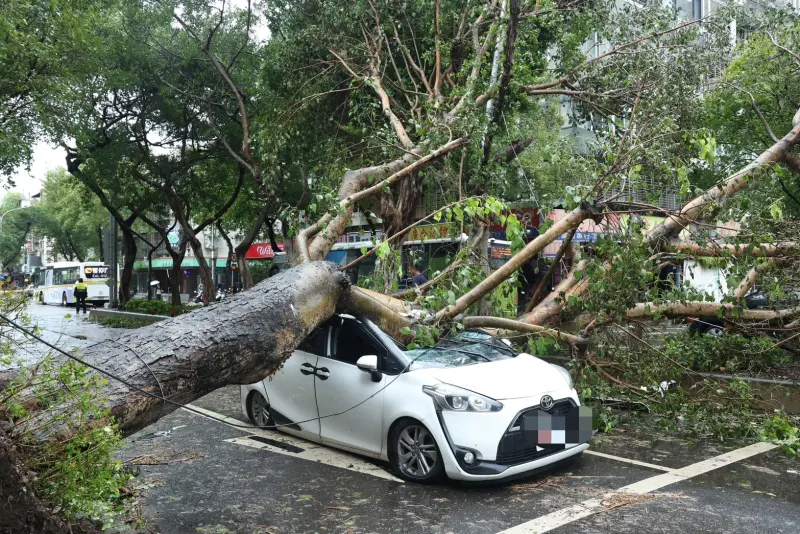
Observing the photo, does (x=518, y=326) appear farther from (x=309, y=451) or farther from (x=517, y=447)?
(x=309, y=451)

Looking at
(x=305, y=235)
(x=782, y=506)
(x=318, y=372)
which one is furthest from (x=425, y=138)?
(x=782, y=506)

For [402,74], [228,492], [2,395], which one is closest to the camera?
[2,395]

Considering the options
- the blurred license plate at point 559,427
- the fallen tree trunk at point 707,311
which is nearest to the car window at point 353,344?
the blurred license plate at point 559,427

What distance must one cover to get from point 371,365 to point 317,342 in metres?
0.94

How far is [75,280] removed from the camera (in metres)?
42.5

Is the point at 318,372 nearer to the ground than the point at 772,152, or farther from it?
nearer to the ground

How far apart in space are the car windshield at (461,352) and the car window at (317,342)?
94 centimetres

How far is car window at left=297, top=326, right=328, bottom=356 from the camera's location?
21.0 feet

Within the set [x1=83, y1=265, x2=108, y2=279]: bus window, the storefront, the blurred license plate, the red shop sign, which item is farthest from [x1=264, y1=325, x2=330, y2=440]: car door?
the storefront

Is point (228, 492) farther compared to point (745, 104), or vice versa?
point (745, 104)

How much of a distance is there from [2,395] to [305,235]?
13.1ft

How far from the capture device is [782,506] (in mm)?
4992

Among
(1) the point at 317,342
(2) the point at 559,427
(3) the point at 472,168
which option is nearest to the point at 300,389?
(1) the point at 317,342

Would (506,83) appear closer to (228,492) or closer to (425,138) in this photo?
(425,138)
